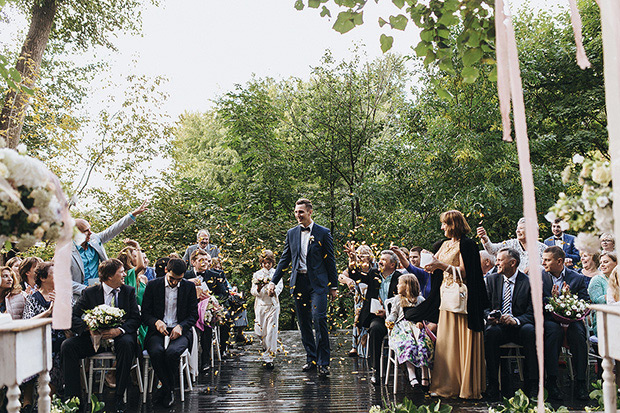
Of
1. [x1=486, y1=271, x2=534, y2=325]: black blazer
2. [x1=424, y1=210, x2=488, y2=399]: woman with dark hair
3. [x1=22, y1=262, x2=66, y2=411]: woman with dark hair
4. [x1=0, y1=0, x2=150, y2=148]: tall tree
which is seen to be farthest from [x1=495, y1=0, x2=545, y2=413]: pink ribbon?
[x1=0, y1=0, x2=150, y2=148]: tall tree

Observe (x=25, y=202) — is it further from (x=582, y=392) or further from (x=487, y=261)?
(x=487, y=261)

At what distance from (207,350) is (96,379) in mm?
1544

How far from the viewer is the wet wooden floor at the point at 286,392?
570 centimetres

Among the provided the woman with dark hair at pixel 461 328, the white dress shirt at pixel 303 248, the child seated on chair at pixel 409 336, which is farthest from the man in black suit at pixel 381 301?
the woman with dark hair at pixel 461 328

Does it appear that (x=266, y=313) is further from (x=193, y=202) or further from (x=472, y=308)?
(x=193, y=202)

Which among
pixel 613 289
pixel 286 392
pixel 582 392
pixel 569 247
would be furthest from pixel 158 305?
pixel 569 247

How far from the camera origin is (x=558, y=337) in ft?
19.9

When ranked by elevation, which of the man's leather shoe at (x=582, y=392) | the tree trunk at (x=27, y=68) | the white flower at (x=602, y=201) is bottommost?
the man's leather shoe at (x=582, y=392)

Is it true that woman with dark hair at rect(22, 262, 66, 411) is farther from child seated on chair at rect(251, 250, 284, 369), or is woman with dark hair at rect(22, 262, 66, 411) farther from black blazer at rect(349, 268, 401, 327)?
black blazer at rect(349, 268, 401, 327)

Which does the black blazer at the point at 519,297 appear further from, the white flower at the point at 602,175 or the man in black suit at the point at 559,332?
the white flower at the point at 602,175

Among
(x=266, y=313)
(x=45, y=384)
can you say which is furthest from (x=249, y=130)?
(x=45, y=384)

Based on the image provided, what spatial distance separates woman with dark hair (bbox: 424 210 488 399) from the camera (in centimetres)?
574

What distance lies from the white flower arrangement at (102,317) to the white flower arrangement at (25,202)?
3142mm

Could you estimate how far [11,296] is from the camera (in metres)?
5.80
